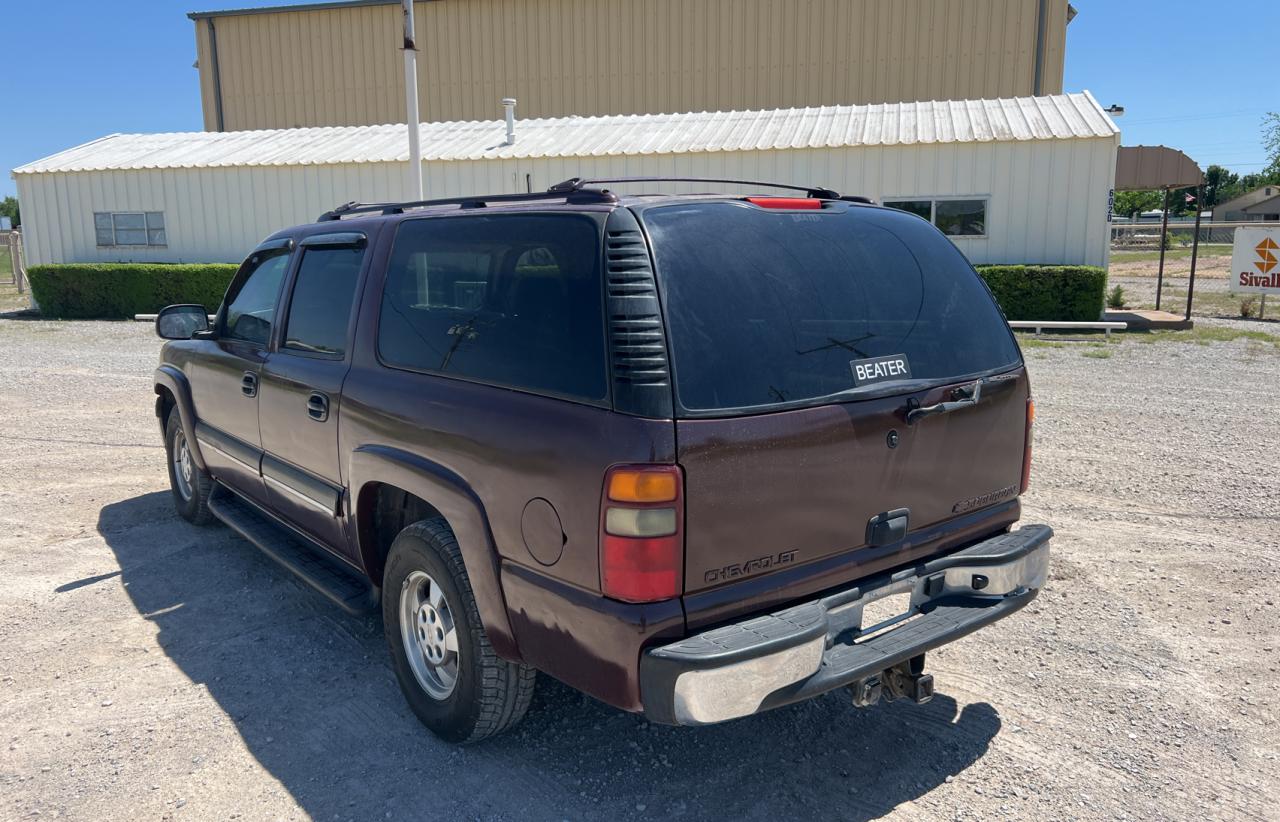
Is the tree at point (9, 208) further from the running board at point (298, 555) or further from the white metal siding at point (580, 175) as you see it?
the running board at point (298, 555)

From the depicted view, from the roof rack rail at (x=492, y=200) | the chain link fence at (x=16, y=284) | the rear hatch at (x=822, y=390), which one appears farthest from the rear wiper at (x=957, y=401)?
the chain link fence at (x=16, y=284)

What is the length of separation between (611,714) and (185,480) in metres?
3.70

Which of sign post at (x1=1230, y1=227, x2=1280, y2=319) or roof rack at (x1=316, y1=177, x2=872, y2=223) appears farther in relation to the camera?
sign post at (x1=1230, y1=227, x2=1280, y2=319)

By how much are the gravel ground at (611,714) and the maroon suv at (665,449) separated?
1.04 ft

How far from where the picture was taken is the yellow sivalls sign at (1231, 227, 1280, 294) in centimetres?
1748

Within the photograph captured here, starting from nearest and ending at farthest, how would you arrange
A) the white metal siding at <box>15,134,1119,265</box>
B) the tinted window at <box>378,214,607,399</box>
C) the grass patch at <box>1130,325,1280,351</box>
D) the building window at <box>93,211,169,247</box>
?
the tinted window at <box>378,214,607,399</box>
the grass patch at <box>1130,325,1280,351</box>
the white metal siding at <box>15,134,1119,265</box>
the building window at <box>93,211,169,247</box>

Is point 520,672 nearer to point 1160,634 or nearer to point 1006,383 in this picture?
point 1006,383

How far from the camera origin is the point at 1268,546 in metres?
5.40

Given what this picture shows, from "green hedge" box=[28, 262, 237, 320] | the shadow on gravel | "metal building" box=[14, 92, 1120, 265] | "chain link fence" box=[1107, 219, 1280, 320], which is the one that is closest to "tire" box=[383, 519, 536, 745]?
the shadow on gravel

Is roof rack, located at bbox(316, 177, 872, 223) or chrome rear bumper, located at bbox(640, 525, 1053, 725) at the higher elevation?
roof rack, located at bbox(316, 177, 872, 223)

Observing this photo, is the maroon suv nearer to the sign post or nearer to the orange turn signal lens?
the orange turn signal lens

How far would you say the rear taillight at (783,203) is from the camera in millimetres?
3191

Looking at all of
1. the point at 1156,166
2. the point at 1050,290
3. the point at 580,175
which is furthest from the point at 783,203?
the point at 1156,166

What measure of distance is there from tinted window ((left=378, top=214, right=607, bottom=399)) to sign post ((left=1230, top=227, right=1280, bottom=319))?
726 inches
